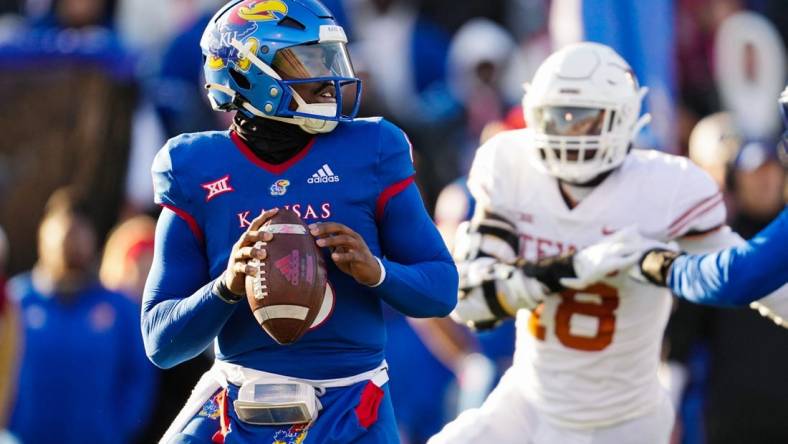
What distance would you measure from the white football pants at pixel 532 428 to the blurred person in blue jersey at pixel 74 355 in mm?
2868

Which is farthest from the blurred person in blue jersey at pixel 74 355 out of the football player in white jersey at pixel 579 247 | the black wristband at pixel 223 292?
the black wristband at pixel 223 292

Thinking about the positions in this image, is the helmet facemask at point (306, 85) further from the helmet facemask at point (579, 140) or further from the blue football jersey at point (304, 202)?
the helmet facemask at point (579, 140)

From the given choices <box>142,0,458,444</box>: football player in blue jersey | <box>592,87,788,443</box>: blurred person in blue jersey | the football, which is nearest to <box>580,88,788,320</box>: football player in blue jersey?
<box>142,0,458,444</box>: football player in blue jersey

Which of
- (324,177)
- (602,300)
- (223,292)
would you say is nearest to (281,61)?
(324,177)

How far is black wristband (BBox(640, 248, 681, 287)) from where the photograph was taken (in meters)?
6.26

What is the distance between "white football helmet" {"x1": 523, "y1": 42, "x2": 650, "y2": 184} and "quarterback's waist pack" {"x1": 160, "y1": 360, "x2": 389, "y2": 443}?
1.45 metres

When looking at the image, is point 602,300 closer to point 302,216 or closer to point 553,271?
point 553,271

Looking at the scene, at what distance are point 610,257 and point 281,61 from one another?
1.53 meters

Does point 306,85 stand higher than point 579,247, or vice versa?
point 306,85

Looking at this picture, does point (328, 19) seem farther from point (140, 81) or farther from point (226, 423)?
point (140, 81)

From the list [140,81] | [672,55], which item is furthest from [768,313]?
[140,81]

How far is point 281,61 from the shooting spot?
5.41 meters

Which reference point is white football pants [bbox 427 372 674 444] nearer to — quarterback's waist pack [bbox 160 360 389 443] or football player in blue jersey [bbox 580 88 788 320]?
football player in blue jersey [bbox 580 88 788 320]

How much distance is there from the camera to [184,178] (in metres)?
5.38
